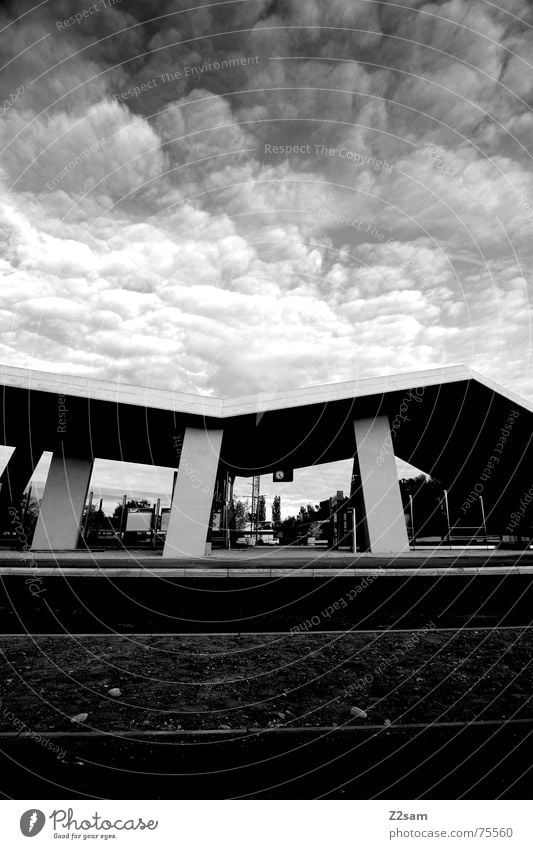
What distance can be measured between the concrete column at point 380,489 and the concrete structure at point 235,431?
49 mm

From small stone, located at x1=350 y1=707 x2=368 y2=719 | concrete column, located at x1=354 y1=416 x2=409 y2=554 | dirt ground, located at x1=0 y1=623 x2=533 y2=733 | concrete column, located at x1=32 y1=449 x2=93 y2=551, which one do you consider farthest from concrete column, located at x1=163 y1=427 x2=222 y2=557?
small stone, located at x1=350 y1=707 x2=368 y2=719

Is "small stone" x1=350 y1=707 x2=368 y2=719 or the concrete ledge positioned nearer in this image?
"small stone" x1=350 y1=707 x2=368 y2=719

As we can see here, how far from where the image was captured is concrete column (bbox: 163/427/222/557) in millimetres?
20094

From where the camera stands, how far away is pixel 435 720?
432cm

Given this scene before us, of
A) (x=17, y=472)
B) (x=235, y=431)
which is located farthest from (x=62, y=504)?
(x=235, y=431)

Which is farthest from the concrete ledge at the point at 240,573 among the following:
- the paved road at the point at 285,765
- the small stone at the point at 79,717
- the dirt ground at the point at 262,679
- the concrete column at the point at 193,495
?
the concrete column at the point at 193,495

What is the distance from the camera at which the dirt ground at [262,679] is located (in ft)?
15.0

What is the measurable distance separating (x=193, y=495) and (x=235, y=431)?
4865 mm

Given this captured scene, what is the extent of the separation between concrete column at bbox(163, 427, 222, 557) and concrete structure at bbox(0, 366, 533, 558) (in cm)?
5

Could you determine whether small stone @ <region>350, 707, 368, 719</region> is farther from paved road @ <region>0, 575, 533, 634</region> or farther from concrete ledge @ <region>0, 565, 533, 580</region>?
concrete ledge @ <region>0, 565, 533, 580</region>

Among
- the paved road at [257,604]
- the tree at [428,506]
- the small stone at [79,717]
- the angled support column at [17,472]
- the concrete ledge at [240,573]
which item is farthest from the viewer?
the tree at [428,506]

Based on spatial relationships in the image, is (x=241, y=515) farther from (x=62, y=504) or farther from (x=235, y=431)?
(x=235, y=431)

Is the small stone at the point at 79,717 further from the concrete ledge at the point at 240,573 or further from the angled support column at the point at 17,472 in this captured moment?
the angled support column at the point at 17,472

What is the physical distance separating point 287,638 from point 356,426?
1552cm
